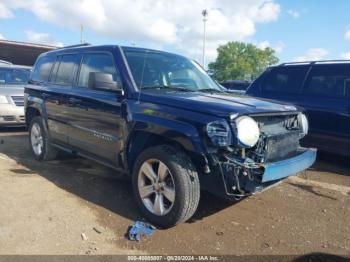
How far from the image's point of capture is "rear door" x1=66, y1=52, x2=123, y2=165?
4.50 meters

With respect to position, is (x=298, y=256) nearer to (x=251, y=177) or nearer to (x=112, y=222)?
(x=251, y=177)

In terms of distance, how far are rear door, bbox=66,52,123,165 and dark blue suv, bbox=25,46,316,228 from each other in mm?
13

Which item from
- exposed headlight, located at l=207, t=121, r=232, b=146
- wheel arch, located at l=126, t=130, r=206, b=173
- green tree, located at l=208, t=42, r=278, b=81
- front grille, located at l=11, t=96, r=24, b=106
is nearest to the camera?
exposed headlight, located at l=207, t=121, r=232, b=146

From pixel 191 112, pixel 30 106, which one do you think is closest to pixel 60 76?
pixel 30 106

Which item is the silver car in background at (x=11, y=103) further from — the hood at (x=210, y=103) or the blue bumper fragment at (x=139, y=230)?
the blue bumper fragment at (x=139, y=230)

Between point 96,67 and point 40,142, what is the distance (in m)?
2.26

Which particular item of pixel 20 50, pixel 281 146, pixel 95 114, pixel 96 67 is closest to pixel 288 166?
pixel 281 146

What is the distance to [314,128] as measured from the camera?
253 inches

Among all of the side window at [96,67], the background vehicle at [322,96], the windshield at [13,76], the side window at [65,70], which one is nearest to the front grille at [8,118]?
the windshield at [13,76]

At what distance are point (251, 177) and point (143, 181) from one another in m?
1.25

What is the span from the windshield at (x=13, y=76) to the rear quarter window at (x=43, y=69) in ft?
12.3

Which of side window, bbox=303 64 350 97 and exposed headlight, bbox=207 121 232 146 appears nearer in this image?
exposed headlight, bbox=207 121 232 146

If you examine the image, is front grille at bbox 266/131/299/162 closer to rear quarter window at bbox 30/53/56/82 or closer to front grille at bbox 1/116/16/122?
rear quarter window at bbox 30/53/56/82

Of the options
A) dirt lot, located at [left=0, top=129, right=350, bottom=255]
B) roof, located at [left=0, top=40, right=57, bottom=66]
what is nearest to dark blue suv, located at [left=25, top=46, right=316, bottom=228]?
dirt lot, located at [left=0, top=129, right=350, bottom=255]
